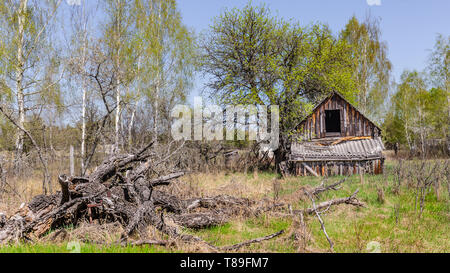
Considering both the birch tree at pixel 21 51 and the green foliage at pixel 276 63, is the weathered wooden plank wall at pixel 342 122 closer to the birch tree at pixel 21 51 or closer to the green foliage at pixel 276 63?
the green foliage at pixel 276 63

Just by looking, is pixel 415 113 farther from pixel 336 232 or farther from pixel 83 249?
pixel 83 249

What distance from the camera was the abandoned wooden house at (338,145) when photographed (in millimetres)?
15344

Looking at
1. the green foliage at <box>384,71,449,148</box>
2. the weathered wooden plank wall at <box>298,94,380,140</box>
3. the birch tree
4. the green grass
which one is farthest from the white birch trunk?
the green foliage at <box>384,71,449,148</box>

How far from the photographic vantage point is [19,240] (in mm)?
4715

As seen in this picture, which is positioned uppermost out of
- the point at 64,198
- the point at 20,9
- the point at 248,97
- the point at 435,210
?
the point at 20,9

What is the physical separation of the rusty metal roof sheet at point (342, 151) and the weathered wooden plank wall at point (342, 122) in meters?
0.60

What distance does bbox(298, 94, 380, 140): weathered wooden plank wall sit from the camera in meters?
16.9

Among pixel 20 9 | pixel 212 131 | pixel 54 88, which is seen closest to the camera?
pixel 20 9

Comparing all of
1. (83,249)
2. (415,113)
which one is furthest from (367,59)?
(83,249)

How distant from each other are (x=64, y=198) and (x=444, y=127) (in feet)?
104

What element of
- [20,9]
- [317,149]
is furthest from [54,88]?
[317,149]

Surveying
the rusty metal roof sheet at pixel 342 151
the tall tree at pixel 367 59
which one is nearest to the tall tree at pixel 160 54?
the rusty metal roof sheet at pixel 342 151

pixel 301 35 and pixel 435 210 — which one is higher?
pixel 301 35
